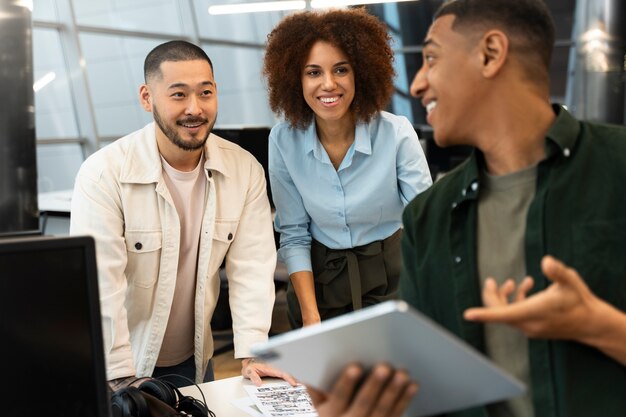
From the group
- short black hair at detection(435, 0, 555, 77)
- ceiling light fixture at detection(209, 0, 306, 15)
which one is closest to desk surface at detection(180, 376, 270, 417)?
short black hair at detection(435, 0, 555, 77)

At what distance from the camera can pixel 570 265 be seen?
1.44 meters

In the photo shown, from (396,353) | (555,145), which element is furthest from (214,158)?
(396,353)

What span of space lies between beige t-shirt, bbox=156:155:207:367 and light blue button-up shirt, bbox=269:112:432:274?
314 millimetres

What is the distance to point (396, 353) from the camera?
1103mm

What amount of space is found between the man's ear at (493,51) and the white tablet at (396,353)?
1.99 ft

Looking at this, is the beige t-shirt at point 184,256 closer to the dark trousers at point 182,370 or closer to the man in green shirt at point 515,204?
the dark trousers at point 182,370

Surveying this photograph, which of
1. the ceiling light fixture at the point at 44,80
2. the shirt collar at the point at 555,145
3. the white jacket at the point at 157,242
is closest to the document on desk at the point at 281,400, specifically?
the white jacket at the point at 157,242

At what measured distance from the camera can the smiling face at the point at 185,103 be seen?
2564 millimetres

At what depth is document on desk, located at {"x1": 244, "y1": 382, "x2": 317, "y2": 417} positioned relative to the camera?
1.97m

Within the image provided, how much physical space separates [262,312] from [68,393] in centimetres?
129

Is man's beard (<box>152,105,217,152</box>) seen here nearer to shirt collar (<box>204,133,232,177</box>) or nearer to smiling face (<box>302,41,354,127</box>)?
shirt collar (<box>204,133,232,177</box>)

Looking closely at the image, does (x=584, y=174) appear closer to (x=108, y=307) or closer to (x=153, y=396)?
(x=153, y=396)

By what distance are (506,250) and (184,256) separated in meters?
1.39

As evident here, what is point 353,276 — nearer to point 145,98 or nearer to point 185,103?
point 185,103
